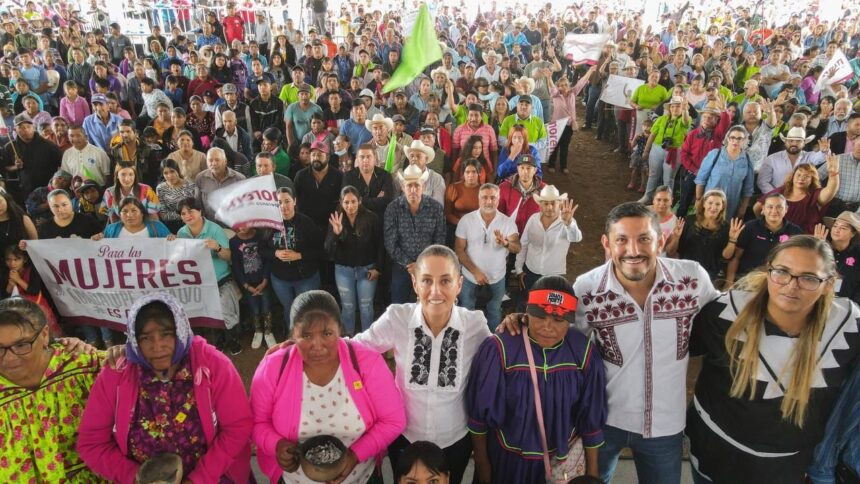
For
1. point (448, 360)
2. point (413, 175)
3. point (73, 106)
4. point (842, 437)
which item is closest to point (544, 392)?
point (448, 360)

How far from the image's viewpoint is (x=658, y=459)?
2803 millimetres

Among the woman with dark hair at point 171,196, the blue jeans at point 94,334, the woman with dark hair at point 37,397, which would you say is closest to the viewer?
the woman with dark hair at point 37,397

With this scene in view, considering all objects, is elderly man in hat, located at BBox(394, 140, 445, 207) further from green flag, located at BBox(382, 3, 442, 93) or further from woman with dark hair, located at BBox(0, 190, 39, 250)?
woman with dark hair, located at BBox(0, 190, 39, 250)

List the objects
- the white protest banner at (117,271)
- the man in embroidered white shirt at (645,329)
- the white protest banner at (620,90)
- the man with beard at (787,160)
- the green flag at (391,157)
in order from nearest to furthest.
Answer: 1. the man in embroidered white shirt at (645,329)
2. the white protest banner at (117,271)
3. the man with beard at (787,160)
4. the green flag at (391,157)
5. the white protest banner at (620,90)

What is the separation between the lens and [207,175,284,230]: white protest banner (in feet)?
15.4

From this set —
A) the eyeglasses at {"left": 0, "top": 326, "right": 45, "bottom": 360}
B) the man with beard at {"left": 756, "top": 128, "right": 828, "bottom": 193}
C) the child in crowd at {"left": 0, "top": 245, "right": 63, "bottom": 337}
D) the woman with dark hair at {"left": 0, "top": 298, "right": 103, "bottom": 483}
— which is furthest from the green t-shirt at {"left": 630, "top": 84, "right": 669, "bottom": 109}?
the eyeglasses at {"left": 0, "top": 326, "right": 45, "bottom": 360}

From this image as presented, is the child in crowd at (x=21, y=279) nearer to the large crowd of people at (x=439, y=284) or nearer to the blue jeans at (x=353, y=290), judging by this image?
the large crowd of people at (x=439, y=284)

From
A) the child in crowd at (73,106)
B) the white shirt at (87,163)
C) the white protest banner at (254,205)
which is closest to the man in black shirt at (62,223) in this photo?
the white protest banner at (254,205)

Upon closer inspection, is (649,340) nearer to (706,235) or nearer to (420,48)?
(706,235)

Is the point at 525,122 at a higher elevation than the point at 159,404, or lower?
higher

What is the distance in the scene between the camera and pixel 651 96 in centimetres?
982

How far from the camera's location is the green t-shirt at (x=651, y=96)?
32.1ft

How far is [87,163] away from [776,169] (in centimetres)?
905

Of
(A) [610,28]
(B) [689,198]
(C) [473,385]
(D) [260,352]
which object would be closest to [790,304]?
(C) [473,385]
